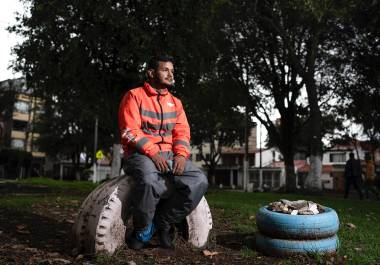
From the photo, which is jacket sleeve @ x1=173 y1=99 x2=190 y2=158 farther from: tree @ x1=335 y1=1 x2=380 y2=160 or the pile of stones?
tree @ x1=335 y1=1 x2=380 y2=160

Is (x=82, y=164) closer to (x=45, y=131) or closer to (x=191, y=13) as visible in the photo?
(x=45, y=131)

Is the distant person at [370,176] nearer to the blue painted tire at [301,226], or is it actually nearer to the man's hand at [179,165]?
the blue painted tire at [301,226]

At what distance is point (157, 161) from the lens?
14.5 feet

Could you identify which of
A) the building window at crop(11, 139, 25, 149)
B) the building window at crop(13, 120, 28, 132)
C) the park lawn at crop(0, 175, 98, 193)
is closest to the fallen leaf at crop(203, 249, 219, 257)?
the park lawn at crop(0, 175, 98, 193)

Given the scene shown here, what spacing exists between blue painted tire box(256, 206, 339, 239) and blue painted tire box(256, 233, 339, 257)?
53mm

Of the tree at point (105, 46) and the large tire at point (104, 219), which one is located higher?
the tree at point (105, 46)

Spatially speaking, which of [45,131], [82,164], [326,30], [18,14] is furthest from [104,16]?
[82,164]

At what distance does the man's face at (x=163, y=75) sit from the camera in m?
4.85

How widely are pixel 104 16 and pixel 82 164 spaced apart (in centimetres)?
5044

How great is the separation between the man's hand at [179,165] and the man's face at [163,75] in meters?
0.91

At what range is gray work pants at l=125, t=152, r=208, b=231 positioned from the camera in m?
4.31

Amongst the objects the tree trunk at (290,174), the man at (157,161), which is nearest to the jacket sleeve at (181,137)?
the man at (157,161)

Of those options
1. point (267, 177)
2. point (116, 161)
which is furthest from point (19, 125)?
point (116, 161)

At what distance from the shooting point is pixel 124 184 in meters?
4.48
